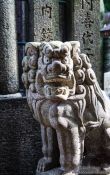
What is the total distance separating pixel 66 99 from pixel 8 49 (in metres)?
1.52

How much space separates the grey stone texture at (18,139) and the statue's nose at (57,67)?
152cm

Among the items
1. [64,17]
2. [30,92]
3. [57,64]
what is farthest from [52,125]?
[64,17]

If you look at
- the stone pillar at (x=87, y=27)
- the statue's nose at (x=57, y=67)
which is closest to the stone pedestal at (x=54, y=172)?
the statue's nose at (x=57, y=67)

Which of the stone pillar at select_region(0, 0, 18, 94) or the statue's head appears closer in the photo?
the statue's head

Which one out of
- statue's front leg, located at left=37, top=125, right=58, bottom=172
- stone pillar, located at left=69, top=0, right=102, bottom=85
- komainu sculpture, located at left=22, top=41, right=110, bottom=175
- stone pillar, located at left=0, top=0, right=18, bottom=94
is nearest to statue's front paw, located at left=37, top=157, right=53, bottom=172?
statue's front leg, located at left=37, top=125, right=58, bottom=172

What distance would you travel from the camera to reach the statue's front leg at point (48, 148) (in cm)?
305

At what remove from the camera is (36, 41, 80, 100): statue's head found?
2623 millimetres

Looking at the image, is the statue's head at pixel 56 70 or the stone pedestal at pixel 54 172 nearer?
the statue's head at pixel 56 70

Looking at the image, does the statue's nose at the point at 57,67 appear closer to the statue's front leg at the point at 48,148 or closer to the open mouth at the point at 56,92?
the open mouth at the point at 56,92

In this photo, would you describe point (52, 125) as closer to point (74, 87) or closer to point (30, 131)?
point (74, 87)

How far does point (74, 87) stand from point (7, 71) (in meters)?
1.49

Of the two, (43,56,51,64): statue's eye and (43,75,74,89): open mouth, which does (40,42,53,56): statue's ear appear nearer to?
(43,56,51,64): statue's eye

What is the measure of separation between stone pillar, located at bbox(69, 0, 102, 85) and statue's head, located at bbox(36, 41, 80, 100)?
1.70 m

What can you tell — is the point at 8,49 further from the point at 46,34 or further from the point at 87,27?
the point at 87,27
